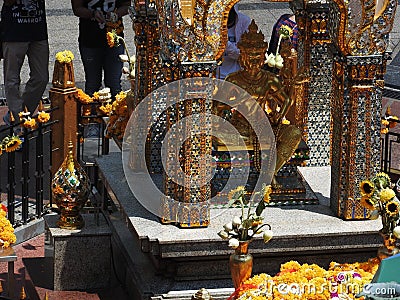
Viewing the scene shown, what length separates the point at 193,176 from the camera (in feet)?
34.7

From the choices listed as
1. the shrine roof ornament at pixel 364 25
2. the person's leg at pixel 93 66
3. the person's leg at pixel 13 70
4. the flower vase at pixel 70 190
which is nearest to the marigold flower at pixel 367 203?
the shrine roof ornament at pixel 364 25

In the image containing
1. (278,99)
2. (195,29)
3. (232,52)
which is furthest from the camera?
(232,52)

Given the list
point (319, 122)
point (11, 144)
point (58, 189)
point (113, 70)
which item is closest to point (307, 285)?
point (58, 189)

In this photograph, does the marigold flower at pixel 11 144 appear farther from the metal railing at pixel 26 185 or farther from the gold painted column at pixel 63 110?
the gold painted column at pixel 63 110

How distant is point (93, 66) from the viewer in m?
15.3

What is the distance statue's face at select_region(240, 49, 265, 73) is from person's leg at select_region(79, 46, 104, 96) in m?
4.22

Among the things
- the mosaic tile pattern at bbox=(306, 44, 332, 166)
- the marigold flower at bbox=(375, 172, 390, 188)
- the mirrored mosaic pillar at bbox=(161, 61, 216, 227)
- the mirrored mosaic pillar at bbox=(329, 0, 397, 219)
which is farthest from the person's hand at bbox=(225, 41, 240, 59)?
the marigold flower at bbox=(375, 172, 390, 188)

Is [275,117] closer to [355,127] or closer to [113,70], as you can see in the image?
[355,127]

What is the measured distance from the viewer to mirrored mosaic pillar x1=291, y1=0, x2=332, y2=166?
1219 cm

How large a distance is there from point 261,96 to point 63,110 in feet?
8.38

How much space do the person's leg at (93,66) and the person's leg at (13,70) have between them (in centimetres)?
68

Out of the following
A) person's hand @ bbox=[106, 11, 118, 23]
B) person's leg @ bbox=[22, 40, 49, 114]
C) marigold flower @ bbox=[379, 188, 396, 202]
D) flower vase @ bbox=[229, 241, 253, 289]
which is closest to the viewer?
flower vase @ bbox=[229, 241, 253, 289]

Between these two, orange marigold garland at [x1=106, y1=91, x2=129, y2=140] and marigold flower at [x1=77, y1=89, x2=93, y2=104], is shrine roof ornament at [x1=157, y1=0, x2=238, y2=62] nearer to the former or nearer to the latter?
orange marigold garland at [x1=106, y1=91, x2=129, y2=140]

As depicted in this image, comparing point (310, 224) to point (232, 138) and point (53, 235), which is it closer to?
point (232, 138)
